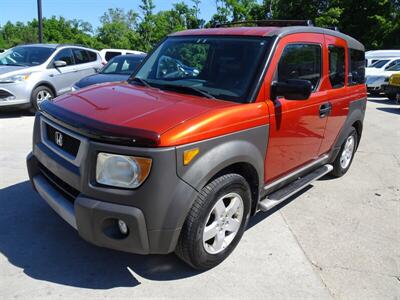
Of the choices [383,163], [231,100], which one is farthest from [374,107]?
[231,100]

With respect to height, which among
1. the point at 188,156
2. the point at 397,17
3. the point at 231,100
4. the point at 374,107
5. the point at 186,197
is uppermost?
the point at 397,17

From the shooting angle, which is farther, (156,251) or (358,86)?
(358,86)

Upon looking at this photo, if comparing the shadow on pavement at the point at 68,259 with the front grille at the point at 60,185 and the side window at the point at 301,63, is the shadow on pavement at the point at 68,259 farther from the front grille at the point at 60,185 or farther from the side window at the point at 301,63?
the side window at the point at 301,63

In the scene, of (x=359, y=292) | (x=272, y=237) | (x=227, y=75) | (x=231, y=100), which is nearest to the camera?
(x=359, y=292)

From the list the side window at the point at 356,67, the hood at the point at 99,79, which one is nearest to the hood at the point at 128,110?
the side window at the point at 356,67

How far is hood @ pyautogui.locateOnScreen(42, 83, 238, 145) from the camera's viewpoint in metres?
2.77

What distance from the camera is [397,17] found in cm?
3275

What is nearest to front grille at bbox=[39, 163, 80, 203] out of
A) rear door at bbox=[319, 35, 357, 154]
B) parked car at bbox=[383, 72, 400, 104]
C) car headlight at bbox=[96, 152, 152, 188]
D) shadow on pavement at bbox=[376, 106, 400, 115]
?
car headlight at bbox=[96, 152, 152, 188]

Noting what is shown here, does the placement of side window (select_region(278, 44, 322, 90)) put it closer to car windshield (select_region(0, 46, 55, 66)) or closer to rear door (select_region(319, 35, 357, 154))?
rear door (select_region(319, 35, 357, 154))

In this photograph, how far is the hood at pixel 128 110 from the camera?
2.77 m

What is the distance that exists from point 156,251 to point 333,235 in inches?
80.4

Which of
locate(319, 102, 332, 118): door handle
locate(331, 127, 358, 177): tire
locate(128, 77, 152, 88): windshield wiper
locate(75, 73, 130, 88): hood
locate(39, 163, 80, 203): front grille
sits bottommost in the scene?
locate(331, 127, 358, 177): tire

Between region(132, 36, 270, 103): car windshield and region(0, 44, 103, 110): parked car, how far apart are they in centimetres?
574

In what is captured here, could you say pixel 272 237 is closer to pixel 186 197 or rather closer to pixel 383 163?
pixel 186 197
